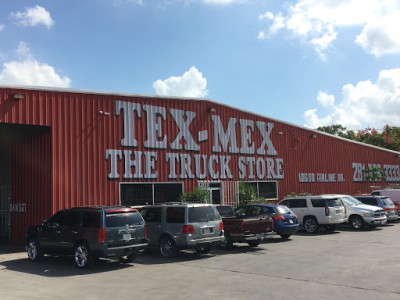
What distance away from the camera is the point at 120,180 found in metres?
18.7

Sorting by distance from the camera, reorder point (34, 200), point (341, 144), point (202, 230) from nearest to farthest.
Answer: point (202, 230) → point (34, 200) → point (341, 144)

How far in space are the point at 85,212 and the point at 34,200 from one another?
6.64 metres

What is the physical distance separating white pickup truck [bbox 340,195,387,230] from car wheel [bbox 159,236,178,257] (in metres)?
10.7

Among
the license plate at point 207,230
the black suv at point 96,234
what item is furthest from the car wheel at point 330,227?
the black suv at point 96,234

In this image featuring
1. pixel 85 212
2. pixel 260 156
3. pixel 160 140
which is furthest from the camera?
pixel 260 156

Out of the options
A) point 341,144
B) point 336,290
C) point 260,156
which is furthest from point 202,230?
point 341,144

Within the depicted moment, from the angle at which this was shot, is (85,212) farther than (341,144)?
No

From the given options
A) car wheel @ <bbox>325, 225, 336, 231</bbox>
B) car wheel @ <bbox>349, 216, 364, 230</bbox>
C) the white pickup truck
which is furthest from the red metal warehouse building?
car wheel @ <bbox>349, 216, 364, 230</bbox>

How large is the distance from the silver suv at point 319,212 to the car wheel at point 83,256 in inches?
463

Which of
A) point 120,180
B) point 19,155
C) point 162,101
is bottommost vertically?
point 120,180

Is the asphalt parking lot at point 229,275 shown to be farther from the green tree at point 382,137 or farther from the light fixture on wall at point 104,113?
the green tree at point 382,137

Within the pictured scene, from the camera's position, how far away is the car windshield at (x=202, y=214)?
13.1 m

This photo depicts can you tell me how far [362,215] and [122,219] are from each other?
13048 millimetres

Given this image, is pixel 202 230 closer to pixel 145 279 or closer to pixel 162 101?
pixel 145 279
